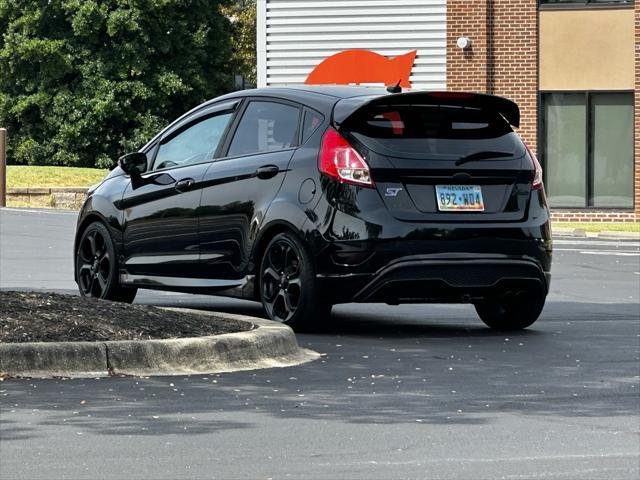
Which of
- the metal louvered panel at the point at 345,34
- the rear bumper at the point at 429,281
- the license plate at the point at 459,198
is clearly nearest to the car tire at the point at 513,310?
the rear bumper at the point at 429,281

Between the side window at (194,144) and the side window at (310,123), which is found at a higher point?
the side window at (310,123)

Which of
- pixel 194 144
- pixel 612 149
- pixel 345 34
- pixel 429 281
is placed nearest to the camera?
pixel 429 281

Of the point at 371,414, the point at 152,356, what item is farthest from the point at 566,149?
Answer: the point at 371,414

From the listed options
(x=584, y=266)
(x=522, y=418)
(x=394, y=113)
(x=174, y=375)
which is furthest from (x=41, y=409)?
(x=584, y=266)

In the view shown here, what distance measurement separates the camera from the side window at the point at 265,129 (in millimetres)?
12117

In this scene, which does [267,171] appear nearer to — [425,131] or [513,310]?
[425,131]

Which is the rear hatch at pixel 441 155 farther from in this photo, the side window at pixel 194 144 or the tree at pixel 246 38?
the tree at pixel 246 38

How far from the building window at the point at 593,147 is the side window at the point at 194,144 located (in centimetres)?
2168

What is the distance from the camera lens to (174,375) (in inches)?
373

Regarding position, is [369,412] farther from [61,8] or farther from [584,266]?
[61,8]

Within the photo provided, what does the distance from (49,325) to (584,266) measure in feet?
37.8

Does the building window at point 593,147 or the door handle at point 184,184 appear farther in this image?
the building window at point 593,147

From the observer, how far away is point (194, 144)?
513 inches

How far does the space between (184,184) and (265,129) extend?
86cm
